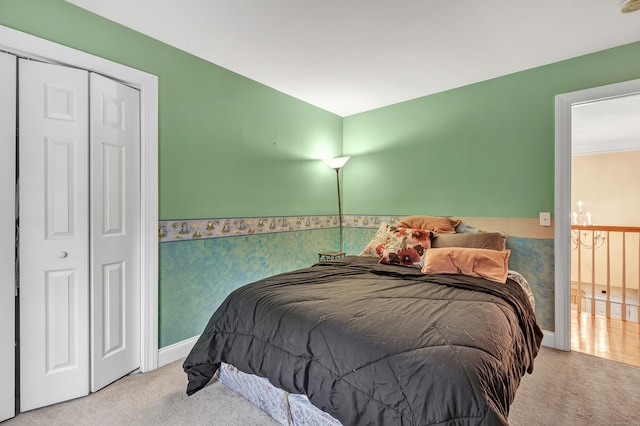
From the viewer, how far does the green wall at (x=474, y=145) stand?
2.58m

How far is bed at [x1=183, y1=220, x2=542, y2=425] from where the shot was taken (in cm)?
107

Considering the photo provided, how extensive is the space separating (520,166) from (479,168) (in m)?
0.34

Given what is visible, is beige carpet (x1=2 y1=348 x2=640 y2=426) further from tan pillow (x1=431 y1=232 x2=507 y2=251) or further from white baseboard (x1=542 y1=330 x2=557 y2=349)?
tan pillow (x1=431 y1=232 x2=507 y2=251)

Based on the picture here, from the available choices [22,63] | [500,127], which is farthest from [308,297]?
[500,127]

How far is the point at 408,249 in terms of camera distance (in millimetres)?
2574

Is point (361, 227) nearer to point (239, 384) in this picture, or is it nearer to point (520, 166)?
point (520, 166)

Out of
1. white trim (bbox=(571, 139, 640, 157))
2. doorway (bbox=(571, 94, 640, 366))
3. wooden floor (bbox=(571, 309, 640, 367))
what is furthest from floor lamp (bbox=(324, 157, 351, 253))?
white trim (bbox=(571, 139, 640, 157))

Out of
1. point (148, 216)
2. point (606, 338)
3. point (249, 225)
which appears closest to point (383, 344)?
point (148, 216)

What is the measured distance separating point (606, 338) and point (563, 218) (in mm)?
1378

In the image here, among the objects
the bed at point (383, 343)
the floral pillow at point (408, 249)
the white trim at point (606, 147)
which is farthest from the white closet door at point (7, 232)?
the white trim at point (606, 147)

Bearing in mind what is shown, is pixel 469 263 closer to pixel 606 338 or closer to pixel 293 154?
pixel 606 338

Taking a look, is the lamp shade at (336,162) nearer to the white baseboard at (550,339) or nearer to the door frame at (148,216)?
the door frame at (148,216)

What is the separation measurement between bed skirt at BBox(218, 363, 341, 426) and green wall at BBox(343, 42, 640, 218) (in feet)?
7.82

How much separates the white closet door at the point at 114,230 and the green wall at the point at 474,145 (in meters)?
2.53
